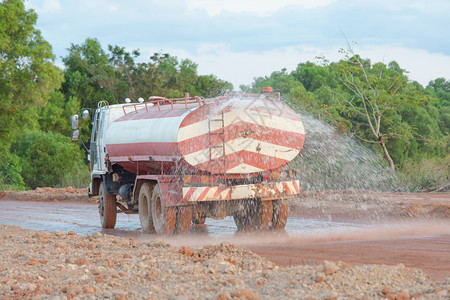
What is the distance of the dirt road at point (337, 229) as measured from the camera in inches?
405

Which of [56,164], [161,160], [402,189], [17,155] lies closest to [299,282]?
[161,160]

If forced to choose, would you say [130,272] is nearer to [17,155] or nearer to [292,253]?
[292,253]

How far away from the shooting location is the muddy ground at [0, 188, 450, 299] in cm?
692

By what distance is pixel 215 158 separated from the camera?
42.9ft

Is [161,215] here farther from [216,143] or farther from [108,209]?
[108,209]

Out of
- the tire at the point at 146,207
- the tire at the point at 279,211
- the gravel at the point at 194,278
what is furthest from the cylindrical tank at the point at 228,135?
the gravel at the point at 194,278

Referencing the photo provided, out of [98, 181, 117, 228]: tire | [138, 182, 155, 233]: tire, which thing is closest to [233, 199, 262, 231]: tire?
[138, 182, 155, 233]: tire

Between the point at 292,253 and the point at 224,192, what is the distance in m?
2.58

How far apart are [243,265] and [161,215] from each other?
5.28 meters

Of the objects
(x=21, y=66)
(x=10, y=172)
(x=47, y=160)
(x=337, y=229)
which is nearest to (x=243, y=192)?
(x=337, y=229)

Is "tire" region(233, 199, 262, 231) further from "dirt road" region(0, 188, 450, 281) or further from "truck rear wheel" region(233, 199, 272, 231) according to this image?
"dirt road" region(0, 188, 450, 281)

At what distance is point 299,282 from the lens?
7.03 meters

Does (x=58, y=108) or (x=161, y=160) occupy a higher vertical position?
(x=58, y=108)

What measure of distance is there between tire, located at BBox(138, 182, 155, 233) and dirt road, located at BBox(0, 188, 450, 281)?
260mm
